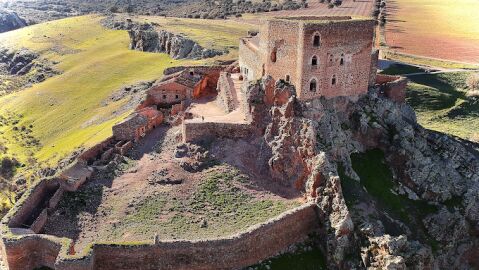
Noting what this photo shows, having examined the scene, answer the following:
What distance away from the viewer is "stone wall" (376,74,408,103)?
56125mm

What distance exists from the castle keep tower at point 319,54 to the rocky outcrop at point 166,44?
53.9 metres

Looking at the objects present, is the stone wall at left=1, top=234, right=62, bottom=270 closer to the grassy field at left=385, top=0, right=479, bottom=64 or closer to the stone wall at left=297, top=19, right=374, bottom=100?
the stone wall at left=297, top=19, right=374, bottom=100

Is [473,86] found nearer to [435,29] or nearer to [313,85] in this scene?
[435,29]

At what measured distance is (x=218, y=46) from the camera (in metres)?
108

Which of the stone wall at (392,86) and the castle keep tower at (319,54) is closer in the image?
the castle keep tower at (319,54)

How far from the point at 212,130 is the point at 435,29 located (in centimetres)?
10076

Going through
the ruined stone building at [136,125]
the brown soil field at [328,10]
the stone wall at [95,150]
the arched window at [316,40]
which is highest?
the arched window at [316,40]

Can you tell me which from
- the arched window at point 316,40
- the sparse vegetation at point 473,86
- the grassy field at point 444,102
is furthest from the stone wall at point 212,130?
the sparse vegetation at point 473,86

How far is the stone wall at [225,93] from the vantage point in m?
53.7

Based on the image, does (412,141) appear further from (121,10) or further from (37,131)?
(121,10)

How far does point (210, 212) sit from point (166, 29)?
91297mm

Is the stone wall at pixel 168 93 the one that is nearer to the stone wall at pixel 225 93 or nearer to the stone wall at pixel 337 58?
the stone wall at pixel 225 93

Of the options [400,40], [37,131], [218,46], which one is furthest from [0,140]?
[400,40]

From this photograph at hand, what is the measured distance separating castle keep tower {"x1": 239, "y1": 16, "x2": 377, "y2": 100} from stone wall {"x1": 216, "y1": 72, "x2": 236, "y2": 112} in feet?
15.1
